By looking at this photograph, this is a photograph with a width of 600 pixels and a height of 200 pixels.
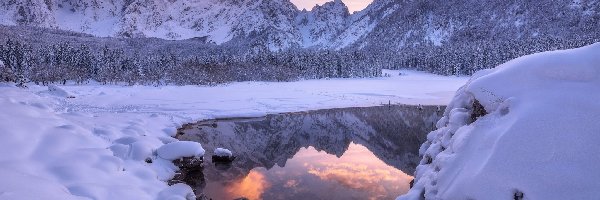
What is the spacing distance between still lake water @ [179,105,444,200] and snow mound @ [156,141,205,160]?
118 cm

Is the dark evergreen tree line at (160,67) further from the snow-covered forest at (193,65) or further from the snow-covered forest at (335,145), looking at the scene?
the snow-covered forest at (335,145)

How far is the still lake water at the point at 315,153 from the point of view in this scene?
19.5 meters

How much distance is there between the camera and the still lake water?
19.5 metres

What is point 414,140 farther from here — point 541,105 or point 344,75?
point 344,75

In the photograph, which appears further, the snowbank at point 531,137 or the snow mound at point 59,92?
the snow mound at point 59,92

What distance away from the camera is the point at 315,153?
28062 millimetres

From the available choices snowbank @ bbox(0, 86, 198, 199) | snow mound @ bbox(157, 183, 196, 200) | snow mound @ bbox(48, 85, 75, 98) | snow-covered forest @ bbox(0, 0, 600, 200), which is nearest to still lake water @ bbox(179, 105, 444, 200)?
snow-covered forest @ bbox(0, 0, 600, 200)

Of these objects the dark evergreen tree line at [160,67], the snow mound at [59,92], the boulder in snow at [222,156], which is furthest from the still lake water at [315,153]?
the dark evergreen tree line at [160,67]

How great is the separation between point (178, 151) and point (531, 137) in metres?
17.5

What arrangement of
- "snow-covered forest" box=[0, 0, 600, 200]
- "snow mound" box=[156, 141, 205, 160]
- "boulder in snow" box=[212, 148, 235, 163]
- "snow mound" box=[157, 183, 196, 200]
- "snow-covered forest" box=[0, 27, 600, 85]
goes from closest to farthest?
"snow-covered forest" box=[0, 0, 600, 200] → "snow mound" box=[157, 183, 196, 200] → "snow mound" box=[156, 141, 205, 160] → "boulder in snow" box=[212, 148, 235, 163] → "snow-covered forest" box=[0, 27, 600, 85]

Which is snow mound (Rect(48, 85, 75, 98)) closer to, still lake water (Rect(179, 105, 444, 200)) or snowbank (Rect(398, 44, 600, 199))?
still lake water (Rect(179, 105, 444, 200))

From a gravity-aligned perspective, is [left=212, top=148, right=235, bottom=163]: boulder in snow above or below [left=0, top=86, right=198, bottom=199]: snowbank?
below

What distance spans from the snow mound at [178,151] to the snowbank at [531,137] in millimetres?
14616

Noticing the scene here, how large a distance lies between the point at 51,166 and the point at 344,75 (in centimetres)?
11230
